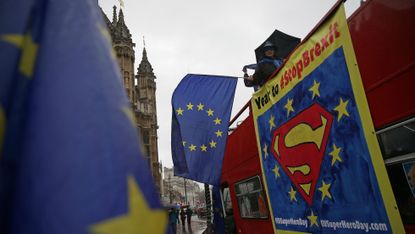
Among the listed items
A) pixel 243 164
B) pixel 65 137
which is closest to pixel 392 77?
pixel 65 137

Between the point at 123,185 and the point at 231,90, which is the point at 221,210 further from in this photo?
the point at 123,185

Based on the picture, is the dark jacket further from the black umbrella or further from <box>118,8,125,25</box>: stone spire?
<box>118,8,125,25</box>: stone spire

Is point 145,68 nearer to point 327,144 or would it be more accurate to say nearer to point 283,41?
point 283,41

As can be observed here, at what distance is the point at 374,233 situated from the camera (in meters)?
2.63

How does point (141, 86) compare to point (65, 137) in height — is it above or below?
above

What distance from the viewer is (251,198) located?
18.7 feet

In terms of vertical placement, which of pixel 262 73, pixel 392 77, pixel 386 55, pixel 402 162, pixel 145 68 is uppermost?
pixel 145 68

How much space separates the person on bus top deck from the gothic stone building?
32355mm

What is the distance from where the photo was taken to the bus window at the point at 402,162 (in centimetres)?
240

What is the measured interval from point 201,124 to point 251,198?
1899 millimetres

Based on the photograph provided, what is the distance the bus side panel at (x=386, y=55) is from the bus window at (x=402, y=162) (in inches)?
4.3

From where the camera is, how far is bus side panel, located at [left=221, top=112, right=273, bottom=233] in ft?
17.5

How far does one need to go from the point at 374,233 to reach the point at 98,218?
278 centimetres

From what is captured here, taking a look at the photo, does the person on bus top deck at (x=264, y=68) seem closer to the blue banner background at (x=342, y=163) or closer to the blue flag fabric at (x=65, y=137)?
the blue banner background at (x=342, y=163)
